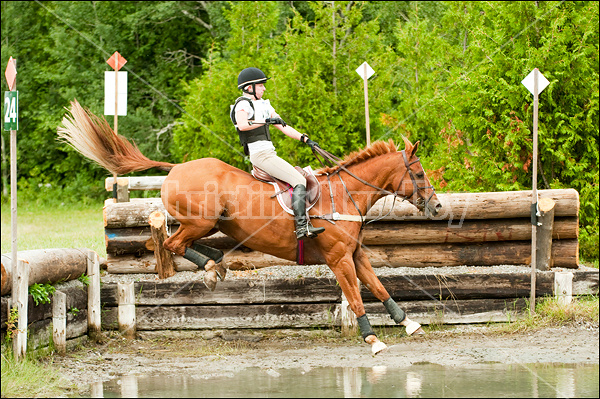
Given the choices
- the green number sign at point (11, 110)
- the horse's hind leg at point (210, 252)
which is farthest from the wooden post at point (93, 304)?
the green number sign at point (11, 110)

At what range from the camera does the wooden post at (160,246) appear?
740 centimetres

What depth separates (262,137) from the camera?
654 cm

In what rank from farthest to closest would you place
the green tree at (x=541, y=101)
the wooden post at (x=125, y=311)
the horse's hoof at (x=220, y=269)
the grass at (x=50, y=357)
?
the green tree at (x=541, y=101)
the wooden post at (x=125, y=311)
the horse's hoof at (x=220, y=269)
the grass at (x=50, y=357)

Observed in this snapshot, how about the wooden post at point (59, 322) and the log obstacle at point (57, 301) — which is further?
the wooden post at point (59, 322)

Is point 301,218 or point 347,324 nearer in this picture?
point 301,218

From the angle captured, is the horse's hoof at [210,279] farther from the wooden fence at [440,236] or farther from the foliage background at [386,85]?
the foliage background at [386,85]

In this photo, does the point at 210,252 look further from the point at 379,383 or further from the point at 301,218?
the point at 379,383

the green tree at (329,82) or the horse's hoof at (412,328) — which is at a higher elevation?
the green tree at (329,82)

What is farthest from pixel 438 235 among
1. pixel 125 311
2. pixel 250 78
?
pixel 125 311

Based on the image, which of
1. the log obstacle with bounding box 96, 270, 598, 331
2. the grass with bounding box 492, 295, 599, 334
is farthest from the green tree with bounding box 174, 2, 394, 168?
the grass with bounding box 492, 295, 599, 334

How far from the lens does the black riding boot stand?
6.40 metres

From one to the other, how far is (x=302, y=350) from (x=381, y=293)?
40.3 inches

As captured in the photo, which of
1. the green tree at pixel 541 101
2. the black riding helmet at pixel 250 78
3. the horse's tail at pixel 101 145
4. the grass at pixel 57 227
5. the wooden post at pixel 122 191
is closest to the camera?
the black riding helmet at pixel 250 78

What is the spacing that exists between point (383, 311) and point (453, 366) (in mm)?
1517
